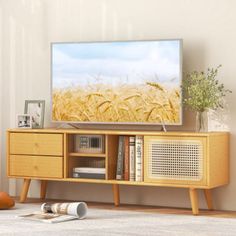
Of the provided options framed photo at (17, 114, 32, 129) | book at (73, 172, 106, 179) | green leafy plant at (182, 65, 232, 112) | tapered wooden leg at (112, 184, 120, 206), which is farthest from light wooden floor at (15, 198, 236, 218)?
green leafy plant at (182, 65, 232, 112)

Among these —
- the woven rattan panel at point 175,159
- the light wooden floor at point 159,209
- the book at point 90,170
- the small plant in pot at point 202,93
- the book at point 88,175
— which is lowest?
the light wooden floor at point 159,209

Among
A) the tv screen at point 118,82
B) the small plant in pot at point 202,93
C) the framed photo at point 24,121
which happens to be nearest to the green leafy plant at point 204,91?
the small plant in pot at point 202,93

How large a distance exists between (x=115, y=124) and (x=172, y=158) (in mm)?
769

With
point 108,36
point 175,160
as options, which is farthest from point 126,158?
point 108,36

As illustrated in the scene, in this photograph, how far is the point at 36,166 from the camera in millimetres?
6414

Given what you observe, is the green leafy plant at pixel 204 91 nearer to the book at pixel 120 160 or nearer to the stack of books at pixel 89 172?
the book at pixel 120 160

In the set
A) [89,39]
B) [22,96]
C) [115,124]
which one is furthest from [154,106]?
[22,96]

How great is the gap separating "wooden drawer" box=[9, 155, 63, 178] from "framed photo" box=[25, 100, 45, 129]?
33 centimetres

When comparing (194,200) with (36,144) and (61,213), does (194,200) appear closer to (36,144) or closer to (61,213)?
(61,213)

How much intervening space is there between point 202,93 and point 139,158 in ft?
2.40

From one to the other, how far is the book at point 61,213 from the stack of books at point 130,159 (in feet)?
2.30

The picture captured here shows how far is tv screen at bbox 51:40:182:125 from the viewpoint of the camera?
20.2ft

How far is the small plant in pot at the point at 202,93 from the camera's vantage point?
595 cm

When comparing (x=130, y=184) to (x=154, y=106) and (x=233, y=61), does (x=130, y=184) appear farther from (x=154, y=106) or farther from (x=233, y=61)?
(x=233, y=61)
